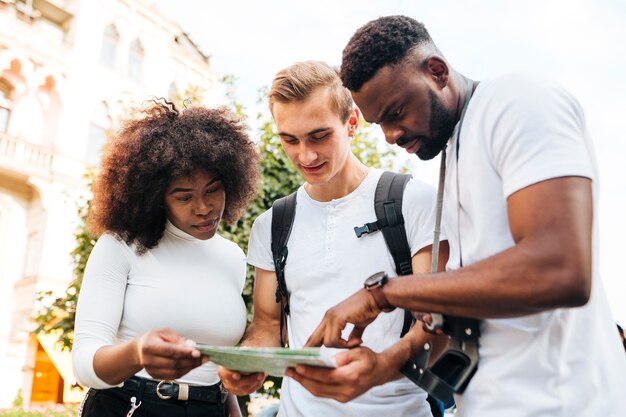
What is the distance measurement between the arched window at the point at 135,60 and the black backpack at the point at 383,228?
19.2 metres

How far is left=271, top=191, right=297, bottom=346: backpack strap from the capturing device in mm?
2732

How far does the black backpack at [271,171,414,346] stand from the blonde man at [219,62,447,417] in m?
0.03

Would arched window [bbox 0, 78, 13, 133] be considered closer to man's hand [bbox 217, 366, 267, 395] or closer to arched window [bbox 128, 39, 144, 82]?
arched window [bbox 128, 39, 144, 82]

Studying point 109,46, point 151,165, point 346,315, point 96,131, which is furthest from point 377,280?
point 109,46

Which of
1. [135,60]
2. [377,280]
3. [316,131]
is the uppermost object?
[135,60]

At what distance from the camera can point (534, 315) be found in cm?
154

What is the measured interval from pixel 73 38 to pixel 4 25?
2418mm

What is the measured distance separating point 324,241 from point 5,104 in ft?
56.8

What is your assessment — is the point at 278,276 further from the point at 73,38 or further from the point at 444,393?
the point at 73,38

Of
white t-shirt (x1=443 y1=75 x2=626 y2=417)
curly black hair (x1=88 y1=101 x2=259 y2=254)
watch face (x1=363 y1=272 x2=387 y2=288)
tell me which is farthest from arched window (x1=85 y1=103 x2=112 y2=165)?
white t-shirt (x1=443 y1=75 x2=626 y2=417)

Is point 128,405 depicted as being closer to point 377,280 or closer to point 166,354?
point 166,354

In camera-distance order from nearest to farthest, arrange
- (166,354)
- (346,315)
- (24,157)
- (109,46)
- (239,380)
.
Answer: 1. (346,315)
2. (166,354)
3. (239,380)
4. (24,157)
5. (109,46)

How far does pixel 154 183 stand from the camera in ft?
9.54

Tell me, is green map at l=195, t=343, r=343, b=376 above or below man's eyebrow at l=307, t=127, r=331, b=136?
below
